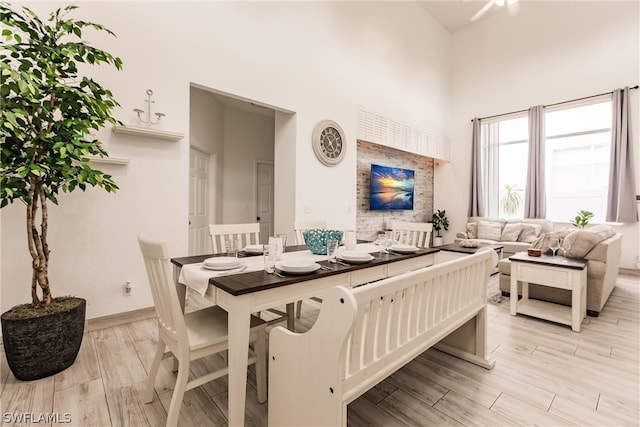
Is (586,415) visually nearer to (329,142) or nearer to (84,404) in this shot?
(84,404)

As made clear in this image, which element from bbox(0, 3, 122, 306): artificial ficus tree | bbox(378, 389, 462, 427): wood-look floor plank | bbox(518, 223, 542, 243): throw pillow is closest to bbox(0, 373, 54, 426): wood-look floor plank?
bbox(0, 3, 122, 306): artificial ficus tree

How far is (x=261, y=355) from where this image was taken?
1687 millimetres

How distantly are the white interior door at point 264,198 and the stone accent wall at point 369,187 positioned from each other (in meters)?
1.80

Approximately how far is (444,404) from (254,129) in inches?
207

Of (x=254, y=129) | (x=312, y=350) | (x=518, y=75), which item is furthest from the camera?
(x=518, y=75)

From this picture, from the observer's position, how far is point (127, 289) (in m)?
2.77

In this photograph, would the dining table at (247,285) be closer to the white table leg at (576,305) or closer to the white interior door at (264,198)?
the white table leg at (576,305)

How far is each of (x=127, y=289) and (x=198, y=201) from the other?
201cm

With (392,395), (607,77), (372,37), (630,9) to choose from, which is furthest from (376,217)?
(630,9)

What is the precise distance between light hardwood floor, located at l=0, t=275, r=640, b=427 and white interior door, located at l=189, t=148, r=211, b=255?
6.94 ft

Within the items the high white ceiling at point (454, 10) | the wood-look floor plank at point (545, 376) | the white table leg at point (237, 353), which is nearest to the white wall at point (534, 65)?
the high white ceiling at point (454, 10)

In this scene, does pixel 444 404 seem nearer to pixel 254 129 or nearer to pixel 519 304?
pixel 519 304

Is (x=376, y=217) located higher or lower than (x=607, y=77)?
lower

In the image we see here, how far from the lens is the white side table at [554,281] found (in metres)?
2.69
